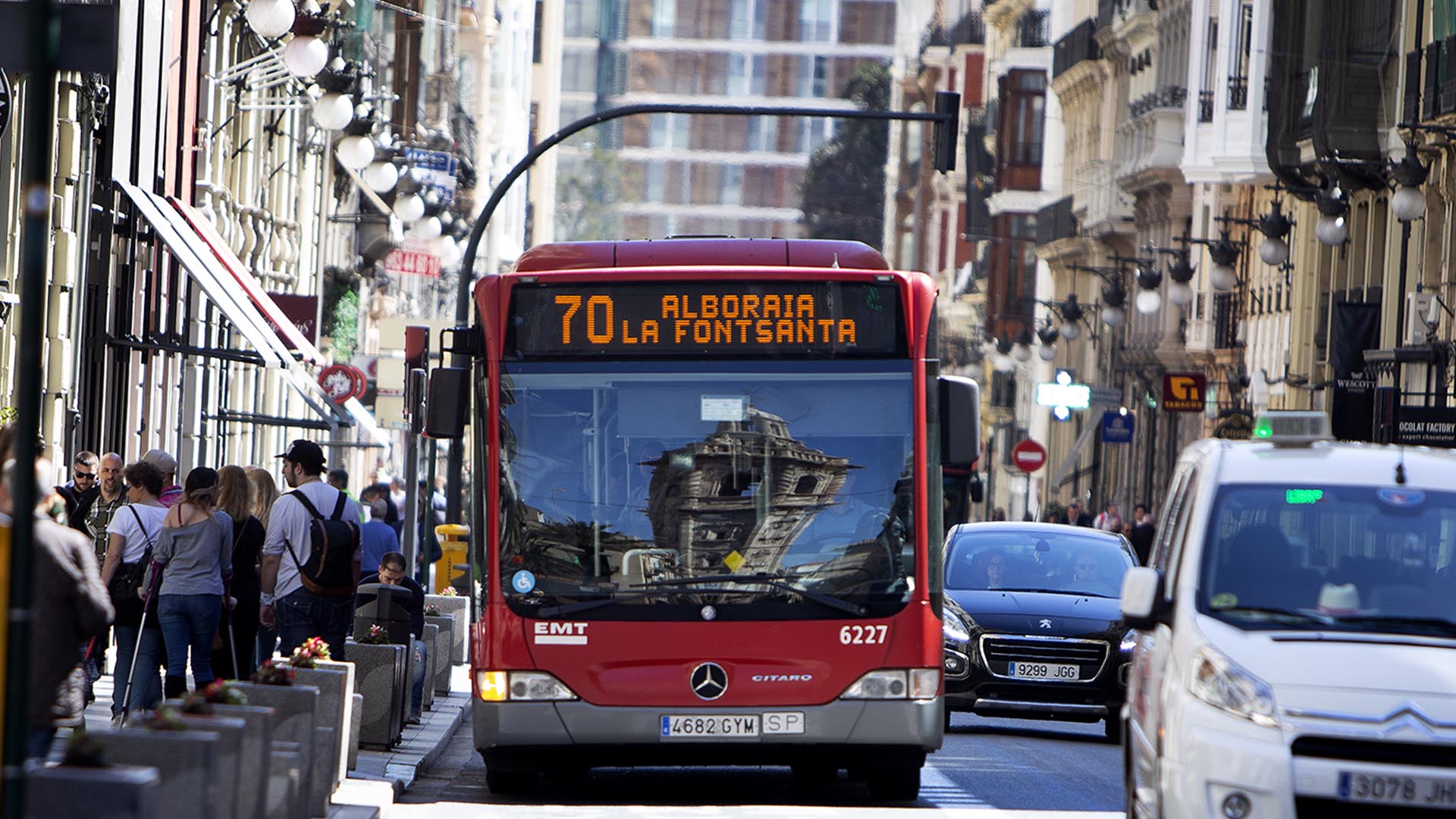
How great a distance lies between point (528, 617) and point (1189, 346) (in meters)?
44.2

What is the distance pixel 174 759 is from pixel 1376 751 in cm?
398

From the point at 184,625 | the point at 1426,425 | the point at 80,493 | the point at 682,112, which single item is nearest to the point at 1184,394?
the point at 1426,425

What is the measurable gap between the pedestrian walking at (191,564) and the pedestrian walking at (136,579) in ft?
0.53

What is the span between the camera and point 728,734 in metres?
14.5

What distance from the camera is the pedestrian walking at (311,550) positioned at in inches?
673

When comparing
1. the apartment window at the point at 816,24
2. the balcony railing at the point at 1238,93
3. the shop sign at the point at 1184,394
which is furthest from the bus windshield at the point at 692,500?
the apartment window at the point at 816,24

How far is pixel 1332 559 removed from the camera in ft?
34.7

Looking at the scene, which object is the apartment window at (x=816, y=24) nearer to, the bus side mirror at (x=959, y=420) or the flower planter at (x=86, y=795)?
the bus side mirror at (x=959, y=420)

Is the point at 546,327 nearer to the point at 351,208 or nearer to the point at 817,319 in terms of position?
the point at 817,319

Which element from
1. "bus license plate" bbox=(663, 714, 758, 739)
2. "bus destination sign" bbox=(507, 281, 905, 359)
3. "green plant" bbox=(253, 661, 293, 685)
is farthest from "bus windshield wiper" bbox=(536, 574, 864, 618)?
"green plant" bbox=(253, 661, 293, 685)

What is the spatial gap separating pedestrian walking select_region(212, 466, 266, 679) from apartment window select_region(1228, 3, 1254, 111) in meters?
36.1

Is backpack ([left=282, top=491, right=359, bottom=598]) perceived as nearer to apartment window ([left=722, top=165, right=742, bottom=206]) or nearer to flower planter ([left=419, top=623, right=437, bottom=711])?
flower planter ([left=419, top=623, right=437, bottom=711])

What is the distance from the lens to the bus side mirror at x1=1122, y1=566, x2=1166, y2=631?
33.9 feet

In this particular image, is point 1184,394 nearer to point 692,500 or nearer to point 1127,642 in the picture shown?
point 1127,642
